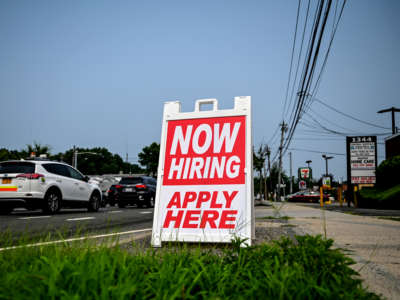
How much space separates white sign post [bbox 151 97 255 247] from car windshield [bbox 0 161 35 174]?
735 cm

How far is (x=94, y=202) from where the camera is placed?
12.5 metres

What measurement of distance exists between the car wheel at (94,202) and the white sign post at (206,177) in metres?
9.13

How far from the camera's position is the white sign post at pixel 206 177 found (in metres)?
3.58

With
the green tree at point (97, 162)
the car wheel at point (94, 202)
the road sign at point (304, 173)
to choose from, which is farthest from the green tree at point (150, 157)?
the car wheel at point (94, 202)

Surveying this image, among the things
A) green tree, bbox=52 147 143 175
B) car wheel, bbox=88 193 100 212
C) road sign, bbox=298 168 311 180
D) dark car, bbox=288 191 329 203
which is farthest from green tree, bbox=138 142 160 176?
car wheel, bbox=88 193 100 212

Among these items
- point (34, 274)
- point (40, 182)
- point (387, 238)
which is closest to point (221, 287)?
point (34, 274)

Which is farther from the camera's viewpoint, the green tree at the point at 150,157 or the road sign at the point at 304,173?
the green tree at the point at 150,157

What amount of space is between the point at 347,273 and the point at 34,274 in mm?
1680

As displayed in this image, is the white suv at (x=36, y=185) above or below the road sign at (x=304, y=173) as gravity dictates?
below

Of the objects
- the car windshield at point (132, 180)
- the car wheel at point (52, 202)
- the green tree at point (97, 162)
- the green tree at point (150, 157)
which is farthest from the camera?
the green tree at point (97, 162)

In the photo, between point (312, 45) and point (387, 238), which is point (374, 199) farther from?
point (387, 238)

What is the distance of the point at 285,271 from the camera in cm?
188

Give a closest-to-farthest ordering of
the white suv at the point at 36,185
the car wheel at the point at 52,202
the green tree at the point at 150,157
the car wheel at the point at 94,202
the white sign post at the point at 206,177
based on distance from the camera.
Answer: the white sign post at the point at 206,177, the white suv at the point at 36,185, the car wheel at the point at 52,202, the car wheel at the point at 94,202, the green tree at the point at 150,157

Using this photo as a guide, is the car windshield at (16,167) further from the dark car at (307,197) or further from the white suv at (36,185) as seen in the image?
the dark car at (307,197)
